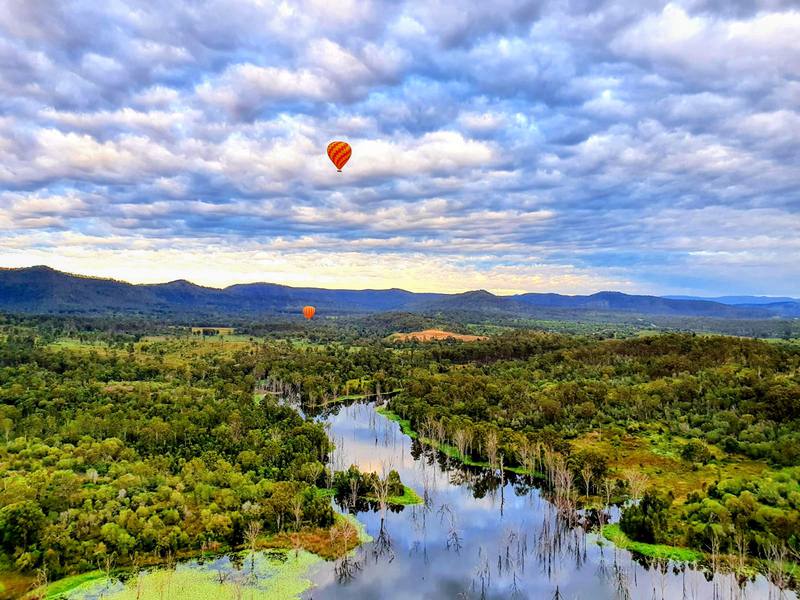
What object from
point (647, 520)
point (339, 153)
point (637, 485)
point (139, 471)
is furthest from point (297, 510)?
point (339, 153)

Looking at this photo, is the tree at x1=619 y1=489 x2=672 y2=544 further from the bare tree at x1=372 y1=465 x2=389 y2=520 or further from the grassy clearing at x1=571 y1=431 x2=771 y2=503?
the bare tree at x1=372 y1=465 x2=389 y2=520

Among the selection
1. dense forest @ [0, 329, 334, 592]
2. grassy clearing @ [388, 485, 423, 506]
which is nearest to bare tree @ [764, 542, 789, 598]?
grassy clearing @ [388, 485, 423, 506]

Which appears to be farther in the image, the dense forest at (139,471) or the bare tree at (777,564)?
the dense forest at (139,471)

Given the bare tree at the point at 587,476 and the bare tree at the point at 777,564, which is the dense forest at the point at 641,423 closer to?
the bare tree at the point at 587,476

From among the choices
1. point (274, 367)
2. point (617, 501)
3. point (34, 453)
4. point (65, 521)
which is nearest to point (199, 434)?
point (34, 453)

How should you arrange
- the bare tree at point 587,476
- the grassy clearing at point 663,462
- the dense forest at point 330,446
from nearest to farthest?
1. the dense forest at point 330,446
2. the bare tree at point 587,476
3. the grassy clearing at point 663,462

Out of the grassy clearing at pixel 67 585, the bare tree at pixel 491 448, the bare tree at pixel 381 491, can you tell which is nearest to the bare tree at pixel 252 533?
the grassy clearing at pixel 67 585

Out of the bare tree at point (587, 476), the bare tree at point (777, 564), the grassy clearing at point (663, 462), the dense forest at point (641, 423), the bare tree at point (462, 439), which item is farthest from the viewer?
the bare tree at point (462, 439)
